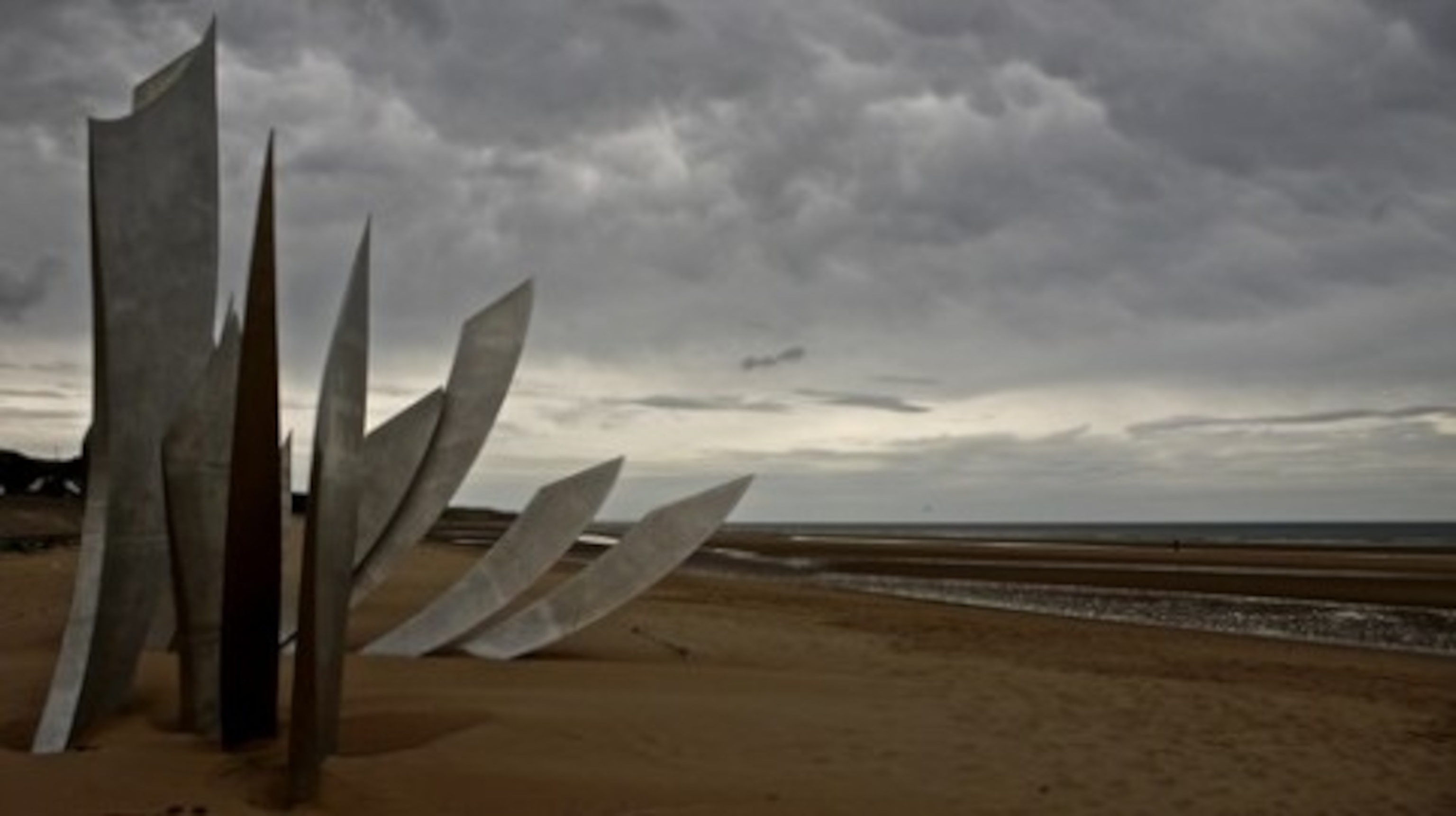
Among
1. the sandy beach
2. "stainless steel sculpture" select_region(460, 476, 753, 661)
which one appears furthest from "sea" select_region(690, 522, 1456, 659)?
"stainless steel sculpture" select_region(460, 476, 753, 661)

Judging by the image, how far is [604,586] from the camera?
973 centimetres

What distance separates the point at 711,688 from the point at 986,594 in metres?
15.2

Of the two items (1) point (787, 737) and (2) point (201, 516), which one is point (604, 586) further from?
(2) point (201, 516)

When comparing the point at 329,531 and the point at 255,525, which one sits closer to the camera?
the point at 329,531

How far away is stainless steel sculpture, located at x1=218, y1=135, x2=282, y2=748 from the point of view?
5.05 metres

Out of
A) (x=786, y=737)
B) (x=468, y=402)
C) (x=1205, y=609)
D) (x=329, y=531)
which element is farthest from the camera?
(x=1205, y=609)

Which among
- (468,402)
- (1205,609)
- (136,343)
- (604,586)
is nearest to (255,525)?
(136,343)

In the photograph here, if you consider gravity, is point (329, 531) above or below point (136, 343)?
below

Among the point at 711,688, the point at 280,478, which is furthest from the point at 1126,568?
the point at 280,478

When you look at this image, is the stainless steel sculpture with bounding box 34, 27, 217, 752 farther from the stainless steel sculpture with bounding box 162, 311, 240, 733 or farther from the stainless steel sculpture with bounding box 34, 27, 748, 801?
the stainless steel sculpture with bounding box 162, 311, 240, 733

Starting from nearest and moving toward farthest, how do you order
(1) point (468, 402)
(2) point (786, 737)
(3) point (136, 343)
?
(3) point (136, 343)
(2) point (786, 737)
(1) point (468, 402)

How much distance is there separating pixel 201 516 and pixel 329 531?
1.47 m

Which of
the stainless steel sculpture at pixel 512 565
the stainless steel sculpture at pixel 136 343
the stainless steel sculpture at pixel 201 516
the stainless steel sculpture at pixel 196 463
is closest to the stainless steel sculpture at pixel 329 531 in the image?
the stainless steel sculpture at pixel 196 463

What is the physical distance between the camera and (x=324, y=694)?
502 centimetres
